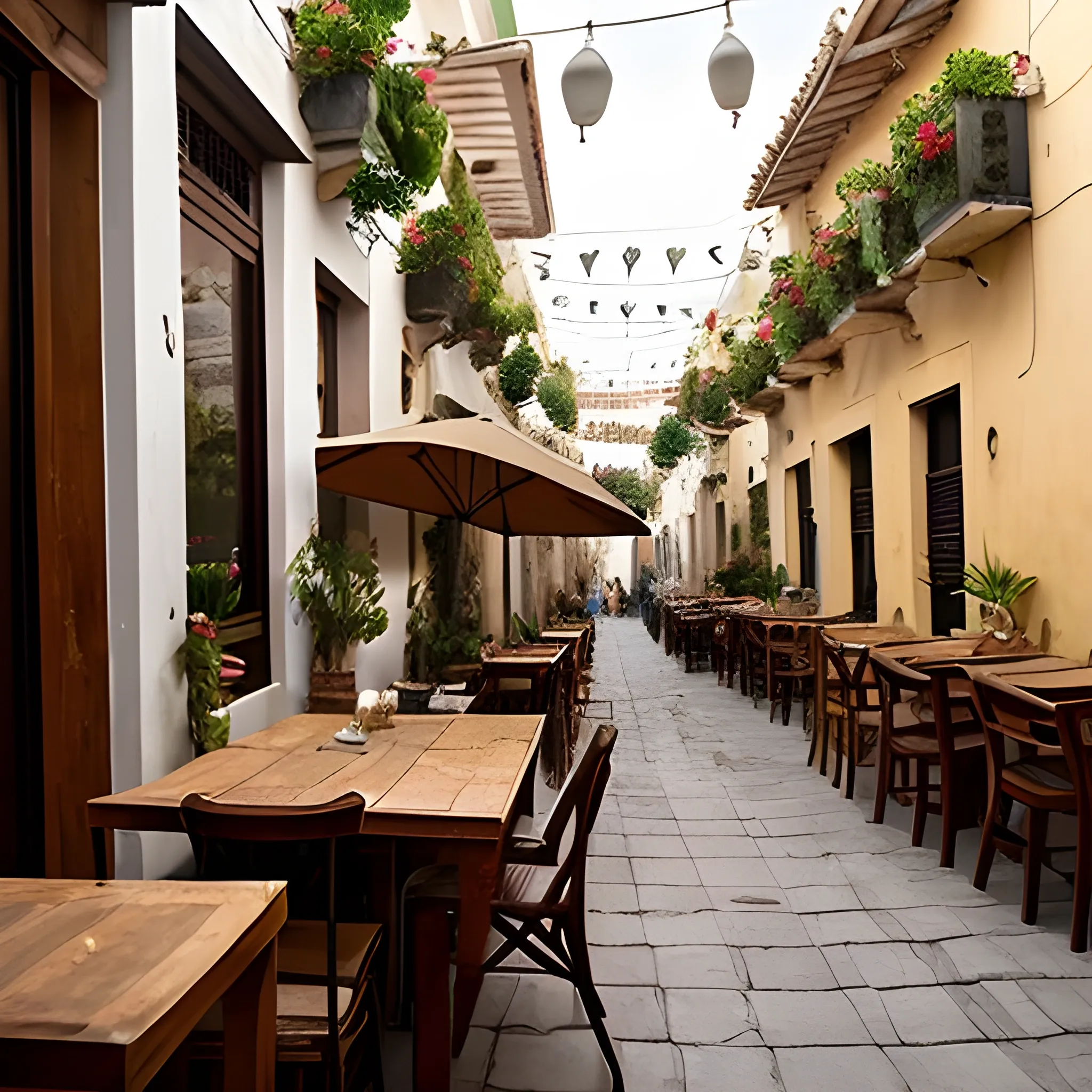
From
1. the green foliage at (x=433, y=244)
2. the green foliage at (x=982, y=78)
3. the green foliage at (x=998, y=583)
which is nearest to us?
the green foliage at (x=982, y=78)

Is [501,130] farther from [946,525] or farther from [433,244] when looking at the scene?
[946,525]

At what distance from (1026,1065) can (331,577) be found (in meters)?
3.19

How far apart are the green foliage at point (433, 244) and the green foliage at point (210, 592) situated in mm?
3623

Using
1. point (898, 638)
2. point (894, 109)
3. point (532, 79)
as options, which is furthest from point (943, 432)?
point (532, 79)

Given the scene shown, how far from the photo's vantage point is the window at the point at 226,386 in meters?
3.29

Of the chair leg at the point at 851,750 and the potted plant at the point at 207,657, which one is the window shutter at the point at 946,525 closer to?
the chair leg at the point at 851,750

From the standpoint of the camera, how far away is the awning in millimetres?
6312

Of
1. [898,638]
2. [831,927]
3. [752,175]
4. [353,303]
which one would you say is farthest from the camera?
[752,175]

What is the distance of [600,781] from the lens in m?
2.53

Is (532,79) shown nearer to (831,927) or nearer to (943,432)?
(943,432)

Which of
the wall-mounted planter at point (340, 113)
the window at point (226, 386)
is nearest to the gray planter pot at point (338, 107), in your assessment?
the wall-mounted planter at point (340, 113)

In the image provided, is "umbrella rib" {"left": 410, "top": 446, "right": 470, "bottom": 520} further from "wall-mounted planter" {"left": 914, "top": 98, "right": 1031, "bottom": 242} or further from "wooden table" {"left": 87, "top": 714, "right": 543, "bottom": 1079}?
"wall-mounted planter" {"left": 914, "top": 98, "right": 1031, "bottom": 242}

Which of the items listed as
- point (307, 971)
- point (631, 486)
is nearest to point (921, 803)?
point (307, 971)

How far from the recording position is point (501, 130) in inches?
305
